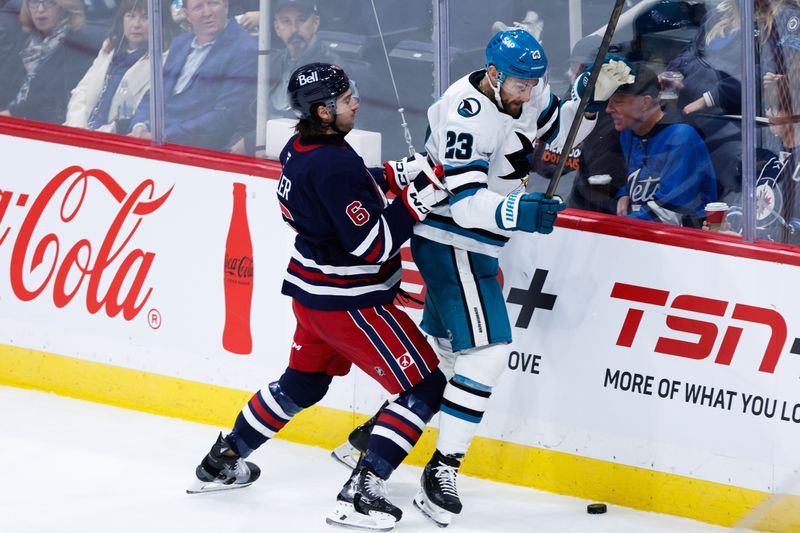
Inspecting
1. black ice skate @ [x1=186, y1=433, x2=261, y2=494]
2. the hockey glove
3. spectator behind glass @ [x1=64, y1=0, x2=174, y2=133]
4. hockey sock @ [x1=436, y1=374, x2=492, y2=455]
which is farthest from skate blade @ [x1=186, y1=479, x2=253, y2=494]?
the hockey glove

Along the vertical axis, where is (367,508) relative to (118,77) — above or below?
below

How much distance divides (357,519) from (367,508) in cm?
4

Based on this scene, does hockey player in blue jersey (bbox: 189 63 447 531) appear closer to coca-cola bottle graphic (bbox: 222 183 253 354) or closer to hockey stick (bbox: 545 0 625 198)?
hockey stick (bbox: 545 0 625 198)

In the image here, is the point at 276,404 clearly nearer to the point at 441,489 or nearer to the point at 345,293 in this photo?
the point at 345,293

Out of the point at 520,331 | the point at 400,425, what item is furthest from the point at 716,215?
the point at 400,425

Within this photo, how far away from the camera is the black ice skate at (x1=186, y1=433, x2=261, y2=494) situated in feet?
13.9

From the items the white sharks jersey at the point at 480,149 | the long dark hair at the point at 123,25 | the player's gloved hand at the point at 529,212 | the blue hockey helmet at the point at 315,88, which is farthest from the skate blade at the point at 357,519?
the long dark hair at the point at 123,25

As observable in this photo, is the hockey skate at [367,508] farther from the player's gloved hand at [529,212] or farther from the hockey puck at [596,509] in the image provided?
the player's gloved hand at [529,212]

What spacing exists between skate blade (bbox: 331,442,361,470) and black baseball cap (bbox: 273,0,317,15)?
1476 mm

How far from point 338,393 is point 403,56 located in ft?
3.83

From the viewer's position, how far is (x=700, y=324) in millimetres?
3992

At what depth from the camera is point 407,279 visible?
4457mm

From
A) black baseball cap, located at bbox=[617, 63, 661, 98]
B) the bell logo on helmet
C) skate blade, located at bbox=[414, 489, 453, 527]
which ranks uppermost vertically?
Answer: black baseball cap, located at bbox=[617, 63, 661, 98]

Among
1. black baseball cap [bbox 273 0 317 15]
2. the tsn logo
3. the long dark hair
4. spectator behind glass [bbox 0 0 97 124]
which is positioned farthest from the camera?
spectator behind glass [bbox 0 0 97 124]
